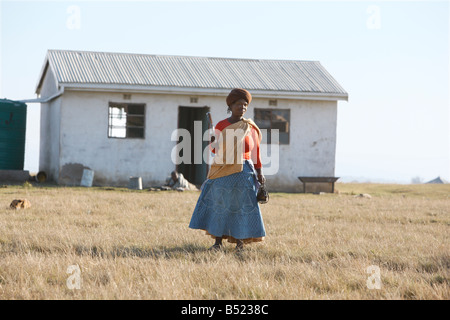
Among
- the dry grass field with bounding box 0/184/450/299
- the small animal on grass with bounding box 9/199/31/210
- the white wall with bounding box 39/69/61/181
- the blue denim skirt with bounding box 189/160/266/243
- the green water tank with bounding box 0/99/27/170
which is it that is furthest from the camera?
the green water tank with bounding box 0/99/27/170

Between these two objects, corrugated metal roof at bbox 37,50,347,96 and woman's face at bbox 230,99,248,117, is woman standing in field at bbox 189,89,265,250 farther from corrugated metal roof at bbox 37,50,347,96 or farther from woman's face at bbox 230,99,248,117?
corrugated metal roof at bbox 37,50,347,96

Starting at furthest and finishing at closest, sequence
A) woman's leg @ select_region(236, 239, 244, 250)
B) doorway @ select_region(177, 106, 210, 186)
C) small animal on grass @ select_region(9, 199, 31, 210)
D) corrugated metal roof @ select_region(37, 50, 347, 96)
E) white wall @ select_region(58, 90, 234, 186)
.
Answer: doorway @ select_region(177, 106, 210, 186) → corrugated metal roof @ select_region(37, 50, 347, 96) → white wall @ select_region(58, 90, 234, 186) → small animal on grass @ select_region(9, 199, 31, 210) → woman's leg @ select_region(236, 239, 244, 250)

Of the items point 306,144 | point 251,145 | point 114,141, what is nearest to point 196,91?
point 114,141

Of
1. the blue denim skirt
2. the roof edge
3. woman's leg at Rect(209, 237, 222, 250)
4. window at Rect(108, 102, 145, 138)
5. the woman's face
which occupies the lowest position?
woman's leg at Rect(209, 237, 222, 250)

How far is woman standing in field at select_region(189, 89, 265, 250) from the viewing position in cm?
638

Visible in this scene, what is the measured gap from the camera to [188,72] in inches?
774

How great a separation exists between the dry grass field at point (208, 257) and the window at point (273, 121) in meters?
9.31

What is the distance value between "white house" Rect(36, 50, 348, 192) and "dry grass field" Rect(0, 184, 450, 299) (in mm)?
8281

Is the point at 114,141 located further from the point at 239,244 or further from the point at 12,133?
the point at 239,244

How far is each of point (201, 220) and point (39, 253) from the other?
72.1 inches

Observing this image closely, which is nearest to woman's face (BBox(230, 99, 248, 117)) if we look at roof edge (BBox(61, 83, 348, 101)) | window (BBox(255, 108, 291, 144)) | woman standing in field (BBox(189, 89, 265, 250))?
woman standing in field (BBox(189, 89, 265, 250))

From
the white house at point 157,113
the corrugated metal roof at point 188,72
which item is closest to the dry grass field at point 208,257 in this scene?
the white house at point 157,113

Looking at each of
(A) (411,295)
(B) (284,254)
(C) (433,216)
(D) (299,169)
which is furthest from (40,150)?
(A) (411,295)

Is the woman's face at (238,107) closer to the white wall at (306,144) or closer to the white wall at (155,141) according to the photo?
the white wall at (155,141)
